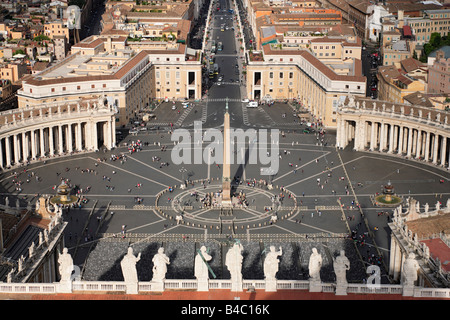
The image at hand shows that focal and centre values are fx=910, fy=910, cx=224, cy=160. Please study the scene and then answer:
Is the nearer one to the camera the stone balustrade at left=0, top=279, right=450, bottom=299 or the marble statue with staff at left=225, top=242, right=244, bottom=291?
the marble statue with staff at left=225, top=242, right=244, bottom=291

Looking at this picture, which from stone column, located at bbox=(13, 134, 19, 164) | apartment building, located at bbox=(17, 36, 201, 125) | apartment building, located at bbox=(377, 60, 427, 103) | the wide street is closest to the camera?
the wide street

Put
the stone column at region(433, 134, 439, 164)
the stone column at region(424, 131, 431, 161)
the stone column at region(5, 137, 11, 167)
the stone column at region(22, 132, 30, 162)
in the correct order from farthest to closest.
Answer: the stone column at region(22, 132, 30, 162) → the stone column at region(424, 131, 431, 161) → the stone column at region(433, 134, 439, 164) → the stone column at region(5, 137, 11, 167)

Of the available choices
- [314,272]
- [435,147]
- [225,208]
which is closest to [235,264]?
[314,272]

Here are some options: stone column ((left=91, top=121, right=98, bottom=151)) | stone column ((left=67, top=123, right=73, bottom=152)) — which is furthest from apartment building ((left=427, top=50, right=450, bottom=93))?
stone column ((left=67, top=123, right=73, bottom=152))

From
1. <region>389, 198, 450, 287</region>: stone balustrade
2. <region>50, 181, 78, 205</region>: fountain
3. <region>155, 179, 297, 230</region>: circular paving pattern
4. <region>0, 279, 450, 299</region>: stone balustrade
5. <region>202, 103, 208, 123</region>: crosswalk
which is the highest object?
<region>0, 279, 450, 299</region>: stone balustrade

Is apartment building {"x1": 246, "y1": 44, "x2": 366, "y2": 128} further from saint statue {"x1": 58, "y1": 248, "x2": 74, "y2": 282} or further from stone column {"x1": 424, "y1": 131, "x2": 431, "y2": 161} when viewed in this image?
saint statue {"x1": 58, "y1": 248, "x2": 74, "y2": 282}

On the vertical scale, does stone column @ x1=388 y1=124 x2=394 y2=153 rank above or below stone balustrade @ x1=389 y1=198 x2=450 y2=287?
below
